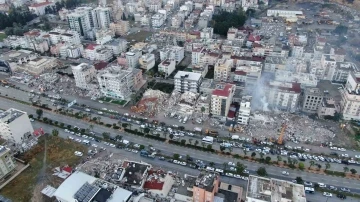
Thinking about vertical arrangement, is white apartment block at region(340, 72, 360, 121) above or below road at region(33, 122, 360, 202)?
above

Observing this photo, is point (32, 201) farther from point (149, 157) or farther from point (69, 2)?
point (69, 2)

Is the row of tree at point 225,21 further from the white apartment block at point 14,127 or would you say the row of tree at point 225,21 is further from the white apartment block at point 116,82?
the white apartment block at point 14,127

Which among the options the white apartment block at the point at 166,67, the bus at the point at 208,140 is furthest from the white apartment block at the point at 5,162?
the white apartment block at the point at 166,67

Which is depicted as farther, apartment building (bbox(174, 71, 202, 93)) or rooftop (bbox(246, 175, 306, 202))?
apartment building (bbox(174, 71, 202, 93))

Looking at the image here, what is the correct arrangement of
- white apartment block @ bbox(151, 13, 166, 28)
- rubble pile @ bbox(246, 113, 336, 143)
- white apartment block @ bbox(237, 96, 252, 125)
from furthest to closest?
white apartment block @ bbox(151, 13, 166, 28)
white apartment block @ bbox(237, 96, 252, 125)
rubble pile @ bbox(246, 113, 336, 143)

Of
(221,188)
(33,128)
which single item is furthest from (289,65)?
(33,128)

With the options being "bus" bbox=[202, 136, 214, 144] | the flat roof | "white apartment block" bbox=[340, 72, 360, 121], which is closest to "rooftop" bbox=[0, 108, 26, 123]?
the flat roof

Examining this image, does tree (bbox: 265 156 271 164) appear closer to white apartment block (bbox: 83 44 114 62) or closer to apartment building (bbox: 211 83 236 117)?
apartment building (bbox: 211 83 236 117)
